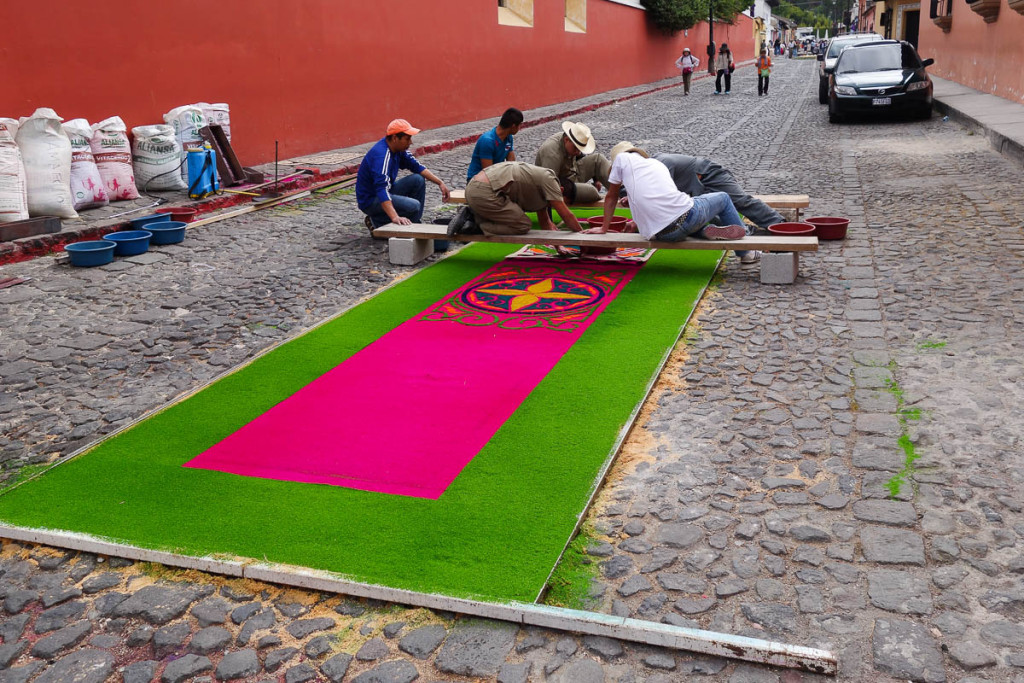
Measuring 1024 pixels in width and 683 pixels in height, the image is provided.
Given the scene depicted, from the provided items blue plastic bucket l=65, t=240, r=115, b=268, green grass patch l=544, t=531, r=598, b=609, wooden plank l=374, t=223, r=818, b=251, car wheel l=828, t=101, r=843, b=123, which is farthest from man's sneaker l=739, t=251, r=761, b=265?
car wheel l=828, t=101, r=843, b=123

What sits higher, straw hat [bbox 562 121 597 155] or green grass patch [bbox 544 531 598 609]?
straw hat [bbox 562 121 597 155]

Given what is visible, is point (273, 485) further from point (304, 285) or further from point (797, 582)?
point (304, 285)

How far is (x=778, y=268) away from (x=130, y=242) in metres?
5.33

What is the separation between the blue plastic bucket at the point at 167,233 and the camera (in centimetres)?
799

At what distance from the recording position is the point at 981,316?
540 cm

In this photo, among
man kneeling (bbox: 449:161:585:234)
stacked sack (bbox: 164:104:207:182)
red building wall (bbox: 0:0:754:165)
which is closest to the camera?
man kneeling (bbox: 449:161:585:234)

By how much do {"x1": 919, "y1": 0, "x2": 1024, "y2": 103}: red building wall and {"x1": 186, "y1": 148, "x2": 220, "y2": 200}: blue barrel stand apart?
1392 cm

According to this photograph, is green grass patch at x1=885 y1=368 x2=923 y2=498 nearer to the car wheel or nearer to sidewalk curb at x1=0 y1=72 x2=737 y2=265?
sidewalk curb at x1=0 y1=72 x2=737 y2=265

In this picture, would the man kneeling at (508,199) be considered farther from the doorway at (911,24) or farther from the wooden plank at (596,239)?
the doorway at (911,24)

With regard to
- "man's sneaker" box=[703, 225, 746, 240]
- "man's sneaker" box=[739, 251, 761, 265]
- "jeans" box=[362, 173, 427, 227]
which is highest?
"jeans" box=[362, 173, 427, 227]

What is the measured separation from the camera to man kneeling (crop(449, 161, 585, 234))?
267 inches

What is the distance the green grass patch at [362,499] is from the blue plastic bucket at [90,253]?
9.82ft

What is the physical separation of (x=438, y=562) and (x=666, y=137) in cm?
1329

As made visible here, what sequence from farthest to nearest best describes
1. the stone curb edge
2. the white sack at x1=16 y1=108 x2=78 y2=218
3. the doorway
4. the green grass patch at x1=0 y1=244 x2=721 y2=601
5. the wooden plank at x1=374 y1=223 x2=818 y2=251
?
the doorway < the white sack at x1=16 y1=108 x2=78 y2=218 < the wooden plank at x1=374 y1=223 x2=818 y2=251 < the green grass patch at x1=0 y1=244 x2=721 y2=601 < the stone curb edge
